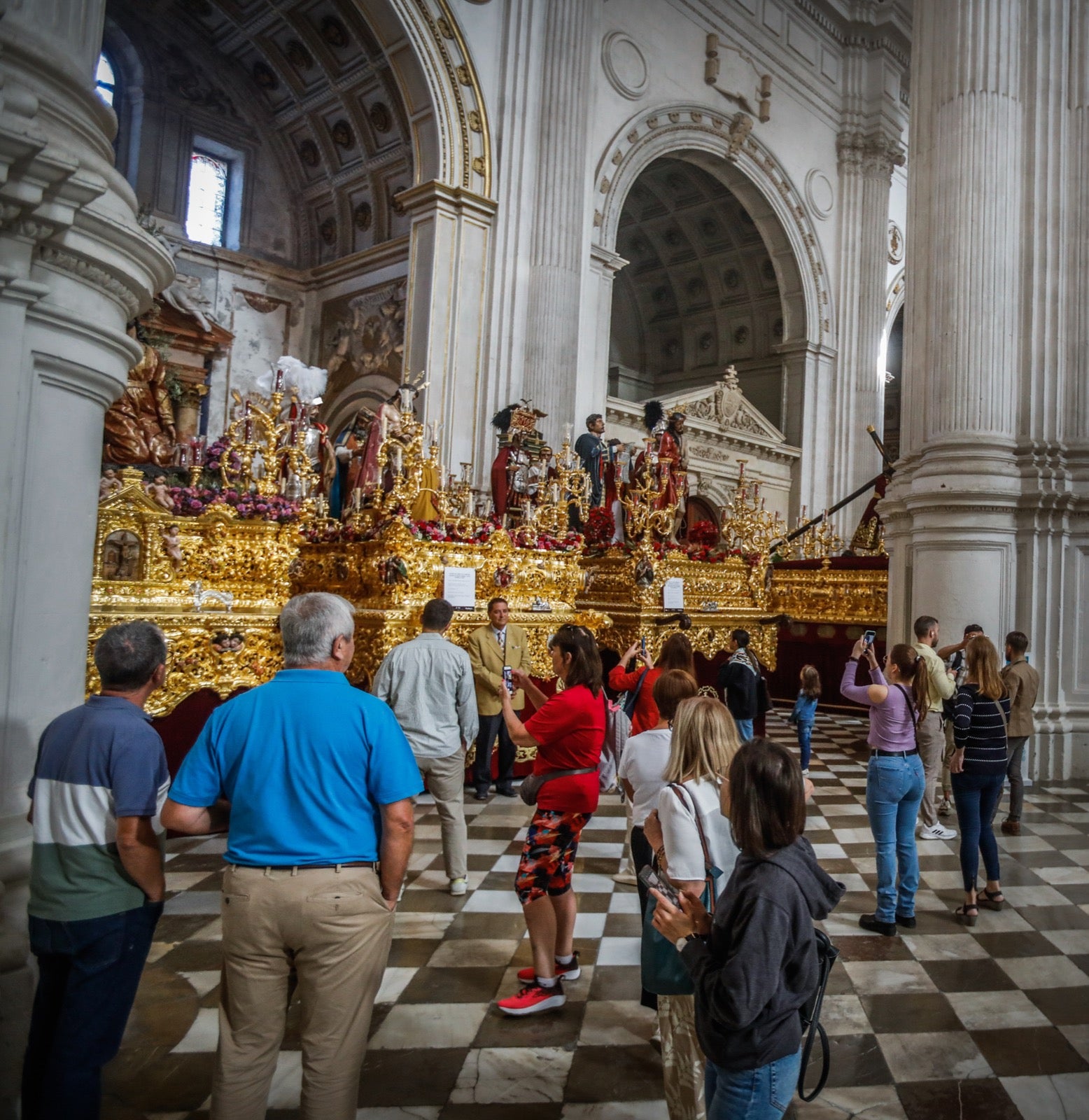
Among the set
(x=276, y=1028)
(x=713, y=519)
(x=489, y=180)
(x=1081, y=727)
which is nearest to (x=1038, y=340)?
(x=1081, y=727)

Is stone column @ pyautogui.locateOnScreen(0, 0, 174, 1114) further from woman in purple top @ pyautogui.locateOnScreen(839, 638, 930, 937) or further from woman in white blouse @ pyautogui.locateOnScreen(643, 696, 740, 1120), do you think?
woman in purple top @ pyautogui.locateOnScreen(839, 638, 930, 937)

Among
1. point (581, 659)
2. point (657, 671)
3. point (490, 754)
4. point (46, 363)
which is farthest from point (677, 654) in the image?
point (490, 754)

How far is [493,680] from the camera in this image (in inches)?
271

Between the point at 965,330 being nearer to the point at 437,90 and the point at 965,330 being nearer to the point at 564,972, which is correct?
the point at 564,972

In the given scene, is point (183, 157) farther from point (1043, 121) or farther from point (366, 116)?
point (1043, 121)

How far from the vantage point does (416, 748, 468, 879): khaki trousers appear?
15.5 feet

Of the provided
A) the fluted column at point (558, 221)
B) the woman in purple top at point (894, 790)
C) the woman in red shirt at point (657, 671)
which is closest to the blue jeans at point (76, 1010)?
the woman in red shirt at point (657, 671)

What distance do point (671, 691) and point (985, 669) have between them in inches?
97.6

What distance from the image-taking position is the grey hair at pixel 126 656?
94.7 inches

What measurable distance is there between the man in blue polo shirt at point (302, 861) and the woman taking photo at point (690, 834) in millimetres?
797

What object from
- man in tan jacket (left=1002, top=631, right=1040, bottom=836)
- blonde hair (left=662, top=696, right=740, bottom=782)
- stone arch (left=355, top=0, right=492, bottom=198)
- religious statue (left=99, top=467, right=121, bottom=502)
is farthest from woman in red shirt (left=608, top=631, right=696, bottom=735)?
stone arch (left=355, top=0, right=492, bottom=198)

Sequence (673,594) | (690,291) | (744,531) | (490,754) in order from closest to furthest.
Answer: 1. (490,754)
2. (673,594)
3. (744,531)
4. (690,291)

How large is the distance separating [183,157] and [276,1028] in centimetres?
1777

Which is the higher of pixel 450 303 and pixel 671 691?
pixel 450 303
